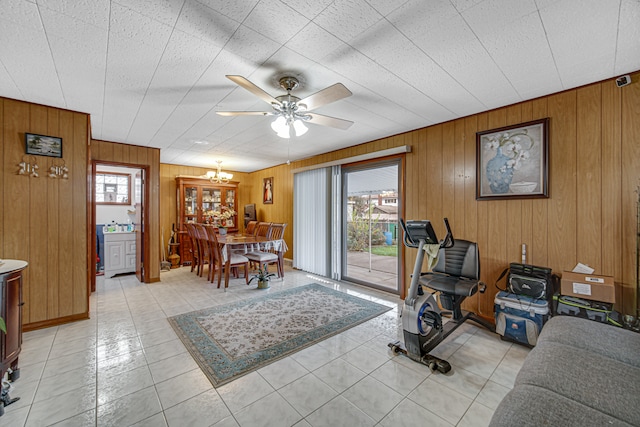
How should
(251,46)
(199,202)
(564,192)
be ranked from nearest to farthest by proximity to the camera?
(251,46), (564,192), (199,202)

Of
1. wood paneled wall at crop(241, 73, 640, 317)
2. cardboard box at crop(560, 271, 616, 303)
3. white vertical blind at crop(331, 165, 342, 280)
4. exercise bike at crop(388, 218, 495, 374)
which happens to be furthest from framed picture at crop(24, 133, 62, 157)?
cardboard box at crop(560, 271, 616, 303)

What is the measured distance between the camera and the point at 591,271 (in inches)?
94.3

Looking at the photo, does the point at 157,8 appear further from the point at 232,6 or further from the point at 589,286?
the point at 589,286

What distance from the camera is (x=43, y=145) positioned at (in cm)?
289

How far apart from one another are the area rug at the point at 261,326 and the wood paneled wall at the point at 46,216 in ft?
4.17

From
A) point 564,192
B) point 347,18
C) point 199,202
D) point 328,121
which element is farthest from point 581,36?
point 199,202

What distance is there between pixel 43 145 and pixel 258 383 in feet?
11.2

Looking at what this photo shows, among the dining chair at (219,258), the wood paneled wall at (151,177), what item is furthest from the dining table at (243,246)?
the wood paneled wall at (151,177)

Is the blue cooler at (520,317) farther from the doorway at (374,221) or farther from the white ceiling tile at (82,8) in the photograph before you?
the white ceiling tile at (82,8)

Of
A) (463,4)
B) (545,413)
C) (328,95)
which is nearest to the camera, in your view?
(545,413)

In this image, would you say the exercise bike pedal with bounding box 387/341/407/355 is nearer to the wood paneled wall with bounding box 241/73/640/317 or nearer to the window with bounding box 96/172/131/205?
the wood paneled wall with bounding box 241/73/640/317

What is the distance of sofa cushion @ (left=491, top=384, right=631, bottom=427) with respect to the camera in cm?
88

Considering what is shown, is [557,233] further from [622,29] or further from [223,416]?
[223,416]

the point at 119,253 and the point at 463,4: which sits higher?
the point at 463,4
